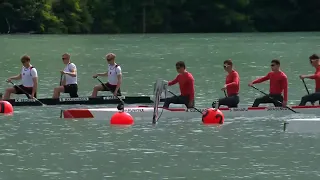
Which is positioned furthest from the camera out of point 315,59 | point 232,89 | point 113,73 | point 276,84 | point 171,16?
point 171,16

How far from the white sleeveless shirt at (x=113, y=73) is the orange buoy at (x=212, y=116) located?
425cm

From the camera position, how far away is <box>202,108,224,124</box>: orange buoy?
24.0 m

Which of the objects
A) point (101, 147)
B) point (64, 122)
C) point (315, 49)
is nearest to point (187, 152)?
point (101, 147)

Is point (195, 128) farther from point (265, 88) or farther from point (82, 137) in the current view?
point (265, 88)

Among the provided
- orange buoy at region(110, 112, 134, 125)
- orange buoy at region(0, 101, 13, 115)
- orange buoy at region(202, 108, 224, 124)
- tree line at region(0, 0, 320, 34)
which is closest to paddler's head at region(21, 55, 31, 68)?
orange buoy at region(0, 101, 13, 115)

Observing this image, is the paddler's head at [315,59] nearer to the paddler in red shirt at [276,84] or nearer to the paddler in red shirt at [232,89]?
the paddler in red shirt at [276,84]

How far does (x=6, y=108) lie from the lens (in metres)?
26.2

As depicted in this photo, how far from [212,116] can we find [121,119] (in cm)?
209

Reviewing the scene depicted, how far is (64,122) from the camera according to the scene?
81.1 feet

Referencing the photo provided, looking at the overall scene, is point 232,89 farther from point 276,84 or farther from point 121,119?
point 121,119

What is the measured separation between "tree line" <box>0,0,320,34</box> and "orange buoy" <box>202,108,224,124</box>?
68778 millimetres

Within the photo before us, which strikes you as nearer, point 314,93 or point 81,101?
point 314,93

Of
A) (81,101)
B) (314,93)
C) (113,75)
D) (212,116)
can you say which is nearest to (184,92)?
(212,116)

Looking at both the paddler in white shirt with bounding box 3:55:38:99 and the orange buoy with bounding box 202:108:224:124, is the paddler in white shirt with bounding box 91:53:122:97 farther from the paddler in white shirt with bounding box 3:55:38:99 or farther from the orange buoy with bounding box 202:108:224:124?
the orange buoy with bounding box 202:108:224:124
